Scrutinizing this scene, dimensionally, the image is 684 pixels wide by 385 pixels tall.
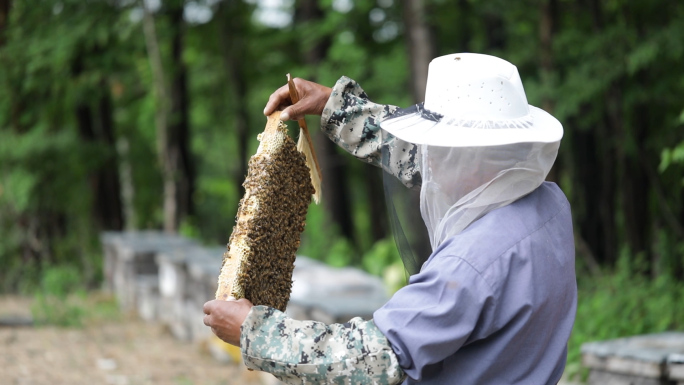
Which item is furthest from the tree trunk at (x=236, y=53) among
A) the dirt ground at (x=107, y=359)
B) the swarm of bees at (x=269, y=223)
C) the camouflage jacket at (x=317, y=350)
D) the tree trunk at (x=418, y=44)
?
the camouflage jacket at (x=317, y=350)

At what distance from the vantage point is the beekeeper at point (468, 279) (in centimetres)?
197

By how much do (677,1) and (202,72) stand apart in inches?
413

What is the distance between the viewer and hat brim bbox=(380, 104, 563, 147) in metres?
2.09

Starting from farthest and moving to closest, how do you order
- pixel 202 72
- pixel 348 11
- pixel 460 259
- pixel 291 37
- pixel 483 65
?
pixel 202 72 → pixel 291 37 → pixel 348 11 → pixel 483 65 → pixel 460 259

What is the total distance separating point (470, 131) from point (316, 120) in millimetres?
10885

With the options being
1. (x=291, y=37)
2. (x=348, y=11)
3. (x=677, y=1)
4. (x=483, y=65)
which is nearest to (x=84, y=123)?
(x=291, y=37)

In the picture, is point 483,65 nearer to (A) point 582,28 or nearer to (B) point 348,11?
(A) point 582,28

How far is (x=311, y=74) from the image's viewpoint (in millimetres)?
12375

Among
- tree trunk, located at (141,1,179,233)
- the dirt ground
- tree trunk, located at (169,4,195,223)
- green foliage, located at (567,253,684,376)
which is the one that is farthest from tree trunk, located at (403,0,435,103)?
tree trunk, located at (169,4,195,223)

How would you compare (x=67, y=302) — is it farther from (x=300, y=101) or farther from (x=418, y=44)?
(x=300, y=101)

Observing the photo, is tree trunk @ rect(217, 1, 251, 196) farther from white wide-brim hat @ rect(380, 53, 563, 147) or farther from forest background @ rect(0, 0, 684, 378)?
white wide-brim hat @ rect(380, 53, 563, 147)

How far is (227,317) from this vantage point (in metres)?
2.17

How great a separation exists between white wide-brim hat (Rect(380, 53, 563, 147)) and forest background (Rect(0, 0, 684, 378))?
3.99 metres

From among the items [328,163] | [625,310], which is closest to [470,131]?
[625,310]
